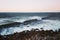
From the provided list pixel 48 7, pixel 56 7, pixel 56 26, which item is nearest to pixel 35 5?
pixel 48 7

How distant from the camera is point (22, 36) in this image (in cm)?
131

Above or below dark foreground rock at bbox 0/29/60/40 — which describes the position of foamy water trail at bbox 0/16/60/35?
above

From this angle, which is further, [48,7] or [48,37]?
[48,7]

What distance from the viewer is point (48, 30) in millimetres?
1339

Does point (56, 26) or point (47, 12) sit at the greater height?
point (47, 12)

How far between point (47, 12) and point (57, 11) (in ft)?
0.44

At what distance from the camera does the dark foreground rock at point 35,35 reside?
1.30m

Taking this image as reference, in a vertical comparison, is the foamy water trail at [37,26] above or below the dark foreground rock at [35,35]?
above

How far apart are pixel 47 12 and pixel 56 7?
14 centimetres

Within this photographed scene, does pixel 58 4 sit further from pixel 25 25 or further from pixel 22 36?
pixel 22 36

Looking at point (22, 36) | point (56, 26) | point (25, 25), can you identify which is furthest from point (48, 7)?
point (22, 36)

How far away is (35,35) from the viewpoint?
1317 mm

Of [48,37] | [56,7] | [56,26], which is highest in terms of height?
[56,7]

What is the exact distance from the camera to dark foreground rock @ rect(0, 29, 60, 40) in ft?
4.27
